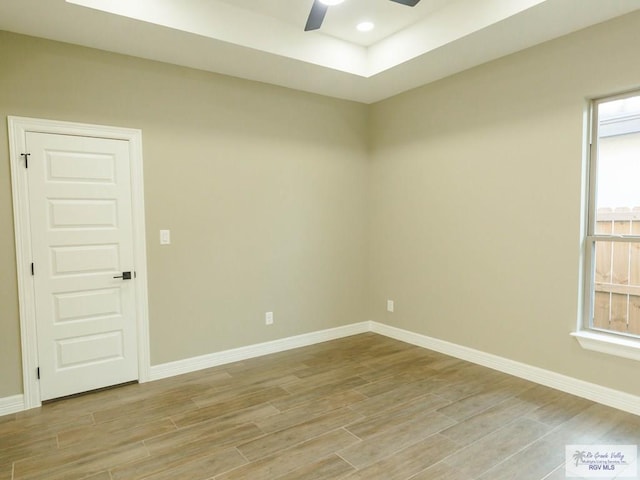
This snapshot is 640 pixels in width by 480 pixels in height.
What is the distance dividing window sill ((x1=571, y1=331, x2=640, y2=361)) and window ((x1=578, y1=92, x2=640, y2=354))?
0.05 meters

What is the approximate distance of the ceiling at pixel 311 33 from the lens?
8.86 feet

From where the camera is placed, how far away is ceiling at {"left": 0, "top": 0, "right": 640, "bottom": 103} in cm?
270

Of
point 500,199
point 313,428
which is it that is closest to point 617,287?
point 500,199

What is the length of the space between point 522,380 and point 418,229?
1750mm

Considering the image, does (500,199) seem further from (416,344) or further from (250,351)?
(250,351)

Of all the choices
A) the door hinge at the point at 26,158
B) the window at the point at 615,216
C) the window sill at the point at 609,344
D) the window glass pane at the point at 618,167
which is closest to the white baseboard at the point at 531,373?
the window sill at the point at 609,344

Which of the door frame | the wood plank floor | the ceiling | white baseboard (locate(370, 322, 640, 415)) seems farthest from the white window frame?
the door frame

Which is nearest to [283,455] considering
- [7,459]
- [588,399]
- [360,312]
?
[7,459]

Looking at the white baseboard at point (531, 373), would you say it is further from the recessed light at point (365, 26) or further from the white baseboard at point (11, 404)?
the white baseboard at point (11, 404)

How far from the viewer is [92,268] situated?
10.6ft

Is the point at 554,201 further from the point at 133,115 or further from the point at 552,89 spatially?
the point at 133,115

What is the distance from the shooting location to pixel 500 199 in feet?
11.7

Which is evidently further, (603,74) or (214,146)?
(214,146)

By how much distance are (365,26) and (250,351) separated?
3.26 m
